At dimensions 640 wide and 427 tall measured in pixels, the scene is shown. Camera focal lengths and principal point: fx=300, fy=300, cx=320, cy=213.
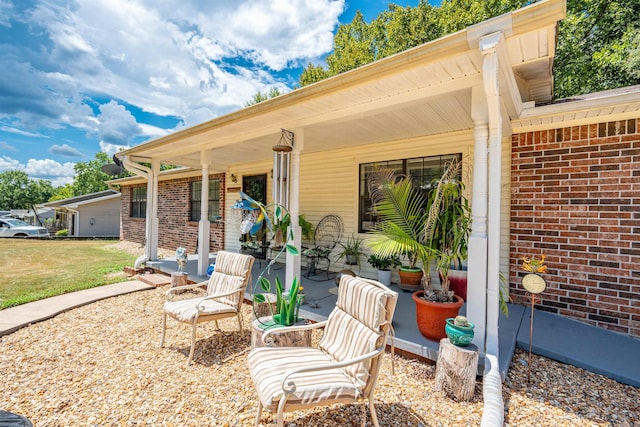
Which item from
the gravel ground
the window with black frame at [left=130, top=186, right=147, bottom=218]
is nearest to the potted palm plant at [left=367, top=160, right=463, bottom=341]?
the gravel ground

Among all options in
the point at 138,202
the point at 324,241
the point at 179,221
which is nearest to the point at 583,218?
the point at 324,241

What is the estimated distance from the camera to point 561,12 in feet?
6.15

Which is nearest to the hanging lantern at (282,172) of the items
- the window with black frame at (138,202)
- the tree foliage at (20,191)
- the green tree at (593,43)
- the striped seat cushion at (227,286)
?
the striped seat cushion at (227,286)

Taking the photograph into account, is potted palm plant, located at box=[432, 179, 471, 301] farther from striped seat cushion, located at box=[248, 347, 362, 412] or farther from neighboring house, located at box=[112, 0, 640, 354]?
striped seat cushion, located at box=[248, 347, 362, 412]

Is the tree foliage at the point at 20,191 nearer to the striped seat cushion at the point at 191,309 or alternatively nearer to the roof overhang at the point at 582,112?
the striped seat cushion at the point at 191,309

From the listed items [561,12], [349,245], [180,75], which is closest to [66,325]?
[349,245]

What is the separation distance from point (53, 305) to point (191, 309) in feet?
9.70

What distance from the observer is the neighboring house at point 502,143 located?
2.48 m

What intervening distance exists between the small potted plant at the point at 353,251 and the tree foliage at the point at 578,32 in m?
8.28

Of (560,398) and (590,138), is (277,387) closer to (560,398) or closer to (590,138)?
(560,398)

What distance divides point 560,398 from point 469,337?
841mm

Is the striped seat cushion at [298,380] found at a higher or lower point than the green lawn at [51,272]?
higher

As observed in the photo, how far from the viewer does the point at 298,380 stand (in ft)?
6.18

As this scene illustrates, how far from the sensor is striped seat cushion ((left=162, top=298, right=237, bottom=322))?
3.17m
